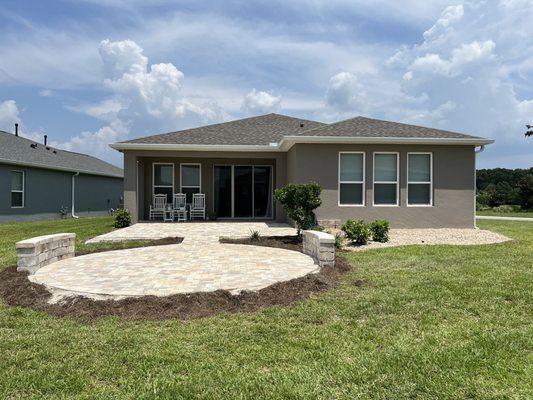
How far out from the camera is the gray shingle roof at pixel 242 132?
14930 millimetres

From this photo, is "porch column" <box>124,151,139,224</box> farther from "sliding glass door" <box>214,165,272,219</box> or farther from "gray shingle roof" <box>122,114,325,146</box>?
"sliding glass door" <box>214,165,272,219</box>

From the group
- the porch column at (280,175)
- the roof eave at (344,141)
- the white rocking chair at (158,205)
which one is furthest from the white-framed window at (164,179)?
the porch column at (280,175)

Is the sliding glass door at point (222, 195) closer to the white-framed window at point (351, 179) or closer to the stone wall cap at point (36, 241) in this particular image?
the white-framed window at point (351, 179)

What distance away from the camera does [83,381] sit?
110 inches

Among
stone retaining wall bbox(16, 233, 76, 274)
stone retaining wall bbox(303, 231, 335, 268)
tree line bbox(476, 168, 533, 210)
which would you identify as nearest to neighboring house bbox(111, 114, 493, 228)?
stone retaining wall bbox(303, 231, 335, 268)

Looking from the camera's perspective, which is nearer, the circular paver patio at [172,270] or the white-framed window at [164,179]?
the circular paver patio at [172,270]

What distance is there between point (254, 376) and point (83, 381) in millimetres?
1214

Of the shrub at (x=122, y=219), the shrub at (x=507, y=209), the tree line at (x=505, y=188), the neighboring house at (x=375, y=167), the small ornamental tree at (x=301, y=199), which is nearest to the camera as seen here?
the small ornamental tree at (x=301, y=199)

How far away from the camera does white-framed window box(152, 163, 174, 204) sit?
16.2 m

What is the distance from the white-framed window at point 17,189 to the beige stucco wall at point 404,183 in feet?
42.3

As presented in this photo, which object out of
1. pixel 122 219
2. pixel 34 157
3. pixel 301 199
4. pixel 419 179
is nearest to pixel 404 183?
pixel 419 179

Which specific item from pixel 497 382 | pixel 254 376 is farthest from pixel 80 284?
pixel 497 382

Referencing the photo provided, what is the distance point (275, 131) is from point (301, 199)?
857 cm

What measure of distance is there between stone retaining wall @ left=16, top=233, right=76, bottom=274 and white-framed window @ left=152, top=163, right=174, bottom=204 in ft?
A: 27.7
